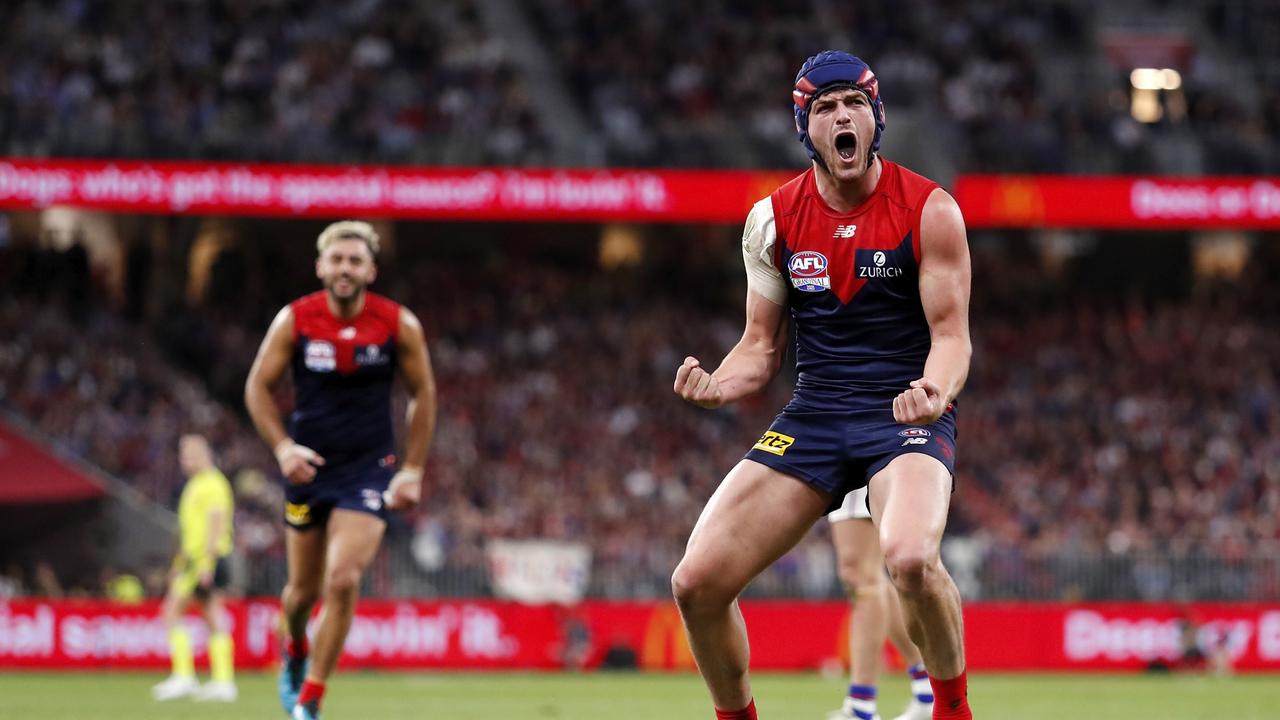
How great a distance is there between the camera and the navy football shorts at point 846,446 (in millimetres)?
6922

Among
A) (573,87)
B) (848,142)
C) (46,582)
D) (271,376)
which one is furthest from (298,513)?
(573,87)

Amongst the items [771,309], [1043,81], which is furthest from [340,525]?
[1043,81]

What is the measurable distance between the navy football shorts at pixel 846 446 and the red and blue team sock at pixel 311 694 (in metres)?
3.92

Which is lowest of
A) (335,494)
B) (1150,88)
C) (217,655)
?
(217,655)

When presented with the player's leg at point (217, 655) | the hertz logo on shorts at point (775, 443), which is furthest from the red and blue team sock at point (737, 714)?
the player's leg at point (217, 655)

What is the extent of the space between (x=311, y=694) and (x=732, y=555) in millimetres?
4026

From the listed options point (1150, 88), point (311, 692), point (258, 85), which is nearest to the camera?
point (311, 692)

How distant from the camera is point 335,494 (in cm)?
1076

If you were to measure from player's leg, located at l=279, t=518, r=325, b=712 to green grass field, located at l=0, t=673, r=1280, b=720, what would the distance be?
2.13 m

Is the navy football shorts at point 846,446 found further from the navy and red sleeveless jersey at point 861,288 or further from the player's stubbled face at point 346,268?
the player's stubbled face at point 346,268

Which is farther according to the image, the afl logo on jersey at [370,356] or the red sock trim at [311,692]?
the afl logo on jersey at [370,356]

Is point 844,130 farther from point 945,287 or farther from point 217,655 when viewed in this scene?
point 217,655

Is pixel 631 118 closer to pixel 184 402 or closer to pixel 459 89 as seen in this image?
pixel 459 89

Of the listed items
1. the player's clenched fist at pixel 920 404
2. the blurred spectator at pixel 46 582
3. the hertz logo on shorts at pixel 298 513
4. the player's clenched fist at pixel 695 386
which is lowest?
the blurred spectator at pixel 46 582
